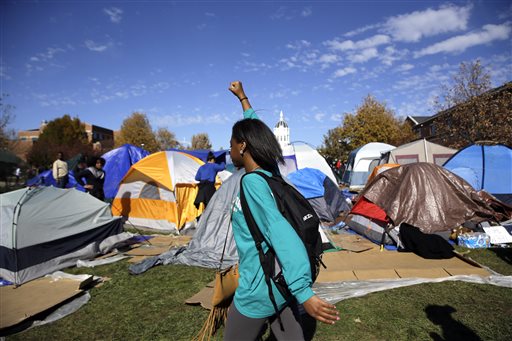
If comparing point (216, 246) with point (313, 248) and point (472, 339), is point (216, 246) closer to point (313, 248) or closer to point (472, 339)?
point (472, 339)

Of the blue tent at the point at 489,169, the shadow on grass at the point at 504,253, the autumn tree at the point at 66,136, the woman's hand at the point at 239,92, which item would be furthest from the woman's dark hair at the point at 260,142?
the autumn tree at the point at 66,136

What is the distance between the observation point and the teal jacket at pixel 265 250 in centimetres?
129

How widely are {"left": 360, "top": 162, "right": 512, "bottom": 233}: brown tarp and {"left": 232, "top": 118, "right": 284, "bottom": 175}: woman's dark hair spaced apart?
6.16m

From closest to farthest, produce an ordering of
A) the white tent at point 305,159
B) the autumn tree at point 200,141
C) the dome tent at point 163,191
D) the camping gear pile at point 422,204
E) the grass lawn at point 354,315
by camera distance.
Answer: the grass lawn at point 354,315, the camping gear pile at point 422,204, the dome tent at point 163,191, the white tent at point 305,159, the autumn tree at point 200,141

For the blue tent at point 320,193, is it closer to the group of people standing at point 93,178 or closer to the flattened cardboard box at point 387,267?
the flattened cardboard box at point 387,267

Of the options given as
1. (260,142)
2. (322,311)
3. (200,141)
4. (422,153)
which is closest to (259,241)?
(322,311)

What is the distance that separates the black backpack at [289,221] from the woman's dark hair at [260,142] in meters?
0.14

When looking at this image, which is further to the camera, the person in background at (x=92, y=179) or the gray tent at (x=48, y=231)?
the person in background at (x=92, y=179)

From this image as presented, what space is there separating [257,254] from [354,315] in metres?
2.81

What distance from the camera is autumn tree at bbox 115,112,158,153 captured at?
39.8 m

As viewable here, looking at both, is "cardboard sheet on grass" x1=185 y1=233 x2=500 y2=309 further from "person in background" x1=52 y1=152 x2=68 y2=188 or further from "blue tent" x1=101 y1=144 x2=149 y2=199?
"blue tent" x1=101 y1=144 x2=149 y2=199

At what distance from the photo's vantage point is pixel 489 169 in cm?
984

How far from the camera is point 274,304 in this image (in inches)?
58.2

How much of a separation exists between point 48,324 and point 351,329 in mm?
3742
